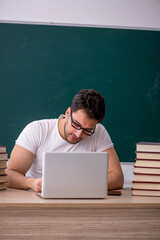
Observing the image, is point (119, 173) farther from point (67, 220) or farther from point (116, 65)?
point (116, 65)

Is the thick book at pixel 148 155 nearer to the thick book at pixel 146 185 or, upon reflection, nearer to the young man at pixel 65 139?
the thick book at pixel 146 185

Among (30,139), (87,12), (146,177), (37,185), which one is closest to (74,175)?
(37,185)

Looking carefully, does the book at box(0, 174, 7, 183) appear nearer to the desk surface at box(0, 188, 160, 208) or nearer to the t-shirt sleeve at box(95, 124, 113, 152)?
the desk surface at box(0, 188, 160, 208)

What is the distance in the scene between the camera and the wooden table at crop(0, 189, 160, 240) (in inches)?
59.2

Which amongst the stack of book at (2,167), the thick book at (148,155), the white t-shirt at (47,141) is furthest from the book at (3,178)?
the thick book at (148,155)

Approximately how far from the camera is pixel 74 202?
156 centimetres

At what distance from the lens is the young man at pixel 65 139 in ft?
6.64

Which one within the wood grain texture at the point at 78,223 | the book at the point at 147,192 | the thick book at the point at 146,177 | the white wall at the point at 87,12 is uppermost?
the white wall at the point at 87,12

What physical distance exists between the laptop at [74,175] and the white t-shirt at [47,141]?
0.61 metres

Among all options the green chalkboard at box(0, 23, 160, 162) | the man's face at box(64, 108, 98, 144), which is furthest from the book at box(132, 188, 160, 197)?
the green chalkboard at box(0, 23, 160, 162)

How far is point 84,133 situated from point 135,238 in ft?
2.35

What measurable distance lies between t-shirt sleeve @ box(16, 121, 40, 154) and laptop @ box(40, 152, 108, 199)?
1.97ft

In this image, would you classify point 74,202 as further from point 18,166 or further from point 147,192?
point 18,166

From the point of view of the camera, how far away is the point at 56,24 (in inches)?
141
